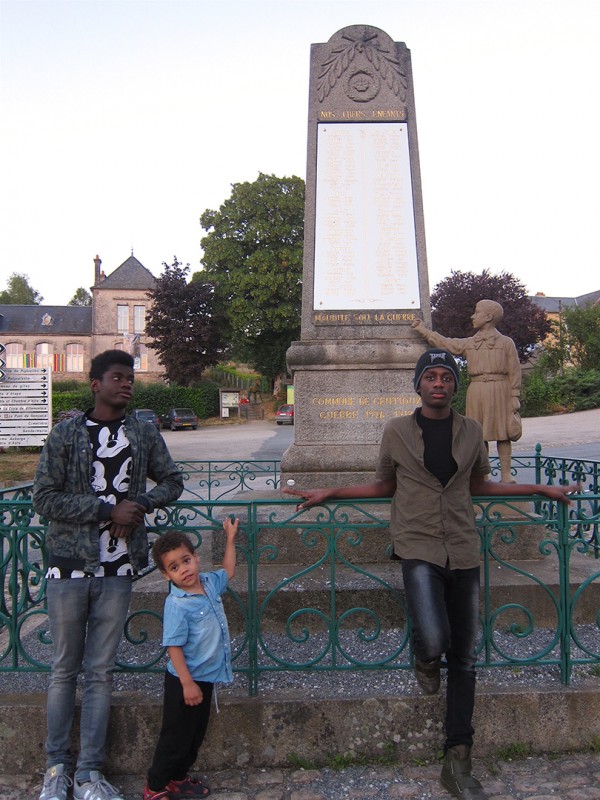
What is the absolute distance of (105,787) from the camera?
8.71ft

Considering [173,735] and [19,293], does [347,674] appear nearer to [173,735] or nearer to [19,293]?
[173,735]

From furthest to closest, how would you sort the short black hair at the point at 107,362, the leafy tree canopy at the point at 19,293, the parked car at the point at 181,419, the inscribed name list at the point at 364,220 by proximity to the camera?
1. the leafy tree canopy at the point at 19,293
2. the parked car at the point at 181,419
3. the inscribed name list at the point at 364,220
4. the short black hair at the point at 107,362

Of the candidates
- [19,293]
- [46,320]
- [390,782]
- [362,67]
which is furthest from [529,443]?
[19,293]

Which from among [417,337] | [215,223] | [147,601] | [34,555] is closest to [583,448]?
[417,337]

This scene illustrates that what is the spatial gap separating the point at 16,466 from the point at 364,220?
50.3 ft

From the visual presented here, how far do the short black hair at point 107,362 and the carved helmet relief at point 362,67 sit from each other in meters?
4.32

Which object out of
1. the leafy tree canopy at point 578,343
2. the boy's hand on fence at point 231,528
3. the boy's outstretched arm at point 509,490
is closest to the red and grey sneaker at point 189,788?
the boy's hand on fence at point 231,528

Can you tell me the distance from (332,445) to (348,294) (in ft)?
4.74

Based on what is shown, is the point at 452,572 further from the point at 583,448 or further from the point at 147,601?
the point at 583,448

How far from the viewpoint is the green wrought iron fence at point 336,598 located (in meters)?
3.22

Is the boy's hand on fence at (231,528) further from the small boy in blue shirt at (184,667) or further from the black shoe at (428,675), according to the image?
the black shoe at (428,675)

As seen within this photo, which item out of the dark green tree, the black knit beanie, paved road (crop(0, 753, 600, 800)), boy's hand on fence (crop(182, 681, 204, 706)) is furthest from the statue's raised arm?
the dark green tree

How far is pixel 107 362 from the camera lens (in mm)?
2939

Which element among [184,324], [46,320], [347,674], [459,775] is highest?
[46,320]
